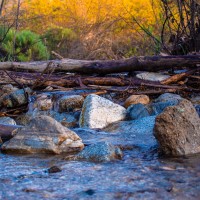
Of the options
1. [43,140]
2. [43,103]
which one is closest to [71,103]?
[43,103]

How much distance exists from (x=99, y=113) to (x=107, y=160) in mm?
1845

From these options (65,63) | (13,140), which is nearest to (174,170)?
(13,140)

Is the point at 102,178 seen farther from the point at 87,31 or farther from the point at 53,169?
the point at 87,31

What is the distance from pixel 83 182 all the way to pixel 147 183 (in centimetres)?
35

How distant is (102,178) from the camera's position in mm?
2625

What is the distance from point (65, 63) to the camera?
6.47 metres

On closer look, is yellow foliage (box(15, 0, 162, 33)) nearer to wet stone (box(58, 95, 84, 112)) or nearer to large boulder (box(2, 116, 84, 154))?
wet stone (box(58, 95, 84, 112))

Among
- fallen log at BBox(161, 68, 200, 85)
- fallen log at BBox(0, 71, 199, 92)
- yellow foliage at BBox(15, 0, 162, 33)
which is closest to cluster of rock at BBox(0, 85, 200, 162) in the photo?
fallen log at BBox(0, 71, 199, 92)

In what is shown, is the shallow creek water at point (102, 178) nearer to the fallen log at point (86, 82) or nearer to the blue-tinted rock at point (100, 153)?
the blue-tinted rock at point (100, 153)

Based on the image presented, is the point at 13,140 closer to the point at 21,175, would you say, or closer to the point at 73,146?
the point at 73,146

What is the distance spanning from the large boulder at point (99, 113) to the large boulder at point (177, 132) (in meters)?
1.63

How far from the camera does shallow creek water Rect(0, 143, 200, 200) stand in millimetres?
2324

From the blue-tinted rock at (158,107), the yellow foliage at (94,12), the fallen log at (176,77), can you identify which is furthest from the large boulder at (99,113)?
the yellow foliage at (94,12)

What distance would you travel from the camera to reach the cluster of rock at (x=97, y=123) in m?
3.12
